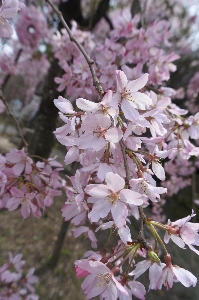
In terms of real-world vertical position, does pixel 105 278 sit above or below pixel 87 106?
below

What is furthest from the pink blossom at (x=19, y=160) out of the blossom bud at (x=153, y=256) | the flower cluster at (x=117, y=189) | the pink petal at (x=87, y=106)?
the blossom bud at (x=153, y=256)

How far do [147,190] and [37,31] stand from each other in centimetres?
280

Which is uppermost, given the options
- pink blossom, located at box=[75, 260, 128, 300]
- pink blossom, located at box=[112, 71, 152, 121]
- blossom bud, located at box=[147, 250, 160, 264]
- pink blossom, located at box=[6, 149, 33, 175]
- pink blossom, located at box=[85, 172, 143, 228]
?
pink blossom, located at box=[112, 71, 152, 121]

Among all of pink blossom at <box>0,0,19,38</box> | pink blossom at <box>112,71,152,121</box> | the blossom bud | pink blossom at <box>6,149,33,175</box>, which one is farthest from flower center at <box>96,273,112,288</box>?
pink blossom at <box>0,0,19,38</box>

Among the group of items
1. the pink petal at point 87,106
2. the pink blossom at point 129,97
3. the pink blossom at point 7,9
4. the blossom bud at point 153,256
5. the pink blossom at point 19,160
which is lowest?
the blossom bud at point 153,256

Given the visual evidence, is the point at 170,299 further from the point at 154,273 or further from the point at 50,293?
the point at 154,273

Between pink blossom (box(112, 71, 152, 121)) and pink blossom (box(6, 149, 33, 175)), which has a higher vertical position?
pink blossom (box(112, 71, 152, 121))

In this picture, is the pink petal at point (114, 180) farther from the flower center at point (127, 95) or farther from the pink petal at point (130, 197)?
the flower center at point (127, 95)

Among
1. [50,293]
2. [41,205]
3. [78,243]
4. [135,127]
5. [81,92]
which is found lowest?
[50,293]

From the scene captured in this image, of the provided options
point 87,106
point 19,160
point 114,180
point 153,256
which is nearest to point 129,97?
point 87,106

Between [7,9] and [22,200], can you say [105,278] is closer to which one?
[22,200]

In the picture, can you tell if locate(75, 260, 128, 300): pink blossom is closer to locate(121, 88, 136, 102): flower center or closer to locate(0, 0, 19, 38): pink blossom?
locate(121, 88, 136, 102): flower center

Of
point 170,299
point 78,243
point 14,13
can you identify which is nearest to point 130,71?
point 14,13

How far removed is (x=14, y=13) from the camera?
2.46 ft
